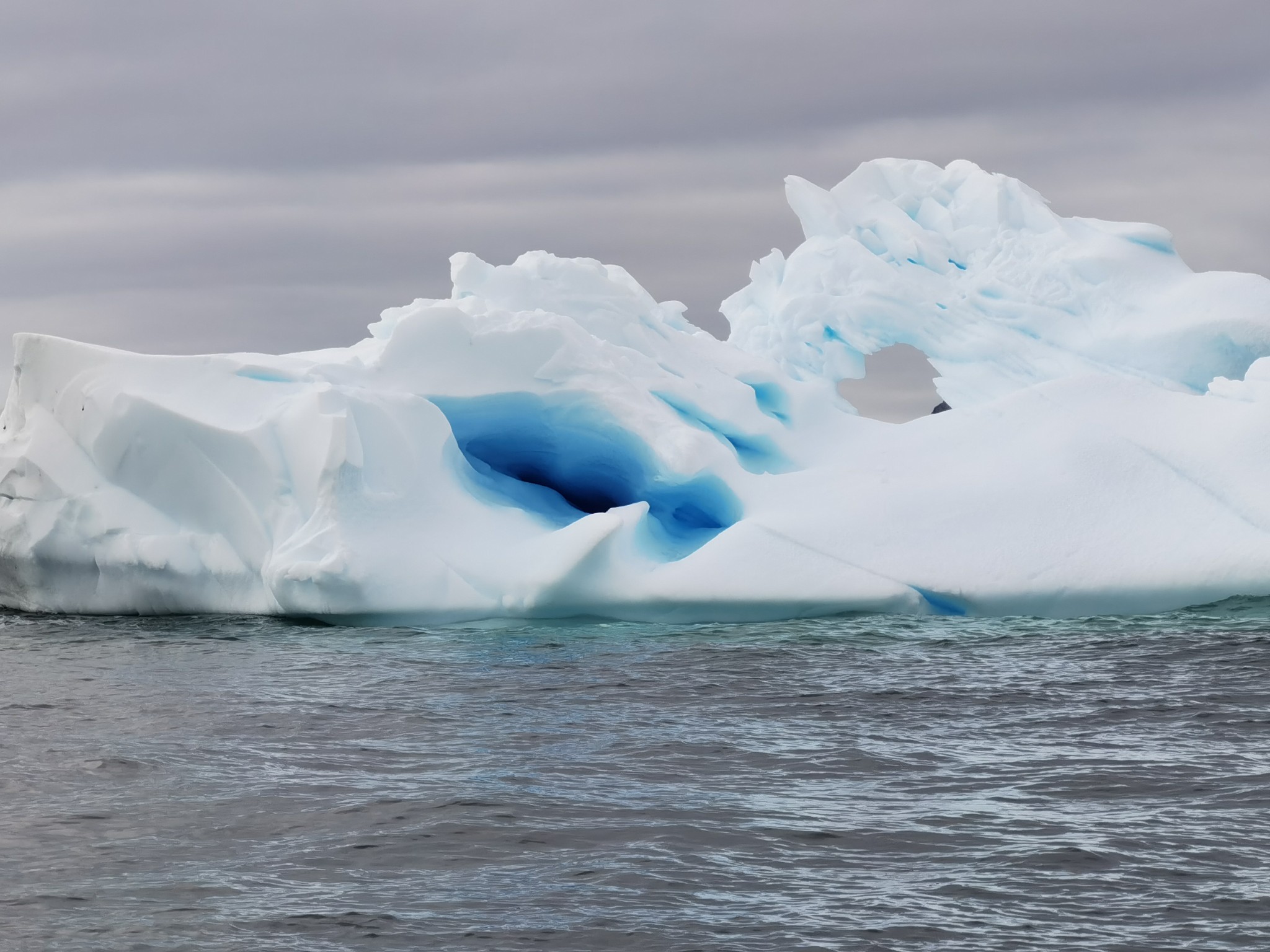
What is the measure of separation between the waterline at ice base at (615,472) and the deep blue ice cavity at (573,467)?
0.04 m

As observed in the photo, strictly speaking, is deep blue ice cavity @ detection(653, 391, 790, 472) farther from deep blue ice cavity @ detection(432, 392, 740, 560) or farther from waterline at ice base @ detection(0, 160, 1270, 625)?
deep blue ice cavity @ detection(432, 392, 740, 560)

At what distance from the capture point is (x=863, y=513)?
38.7ft

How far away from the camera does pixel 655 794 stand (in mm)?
6527

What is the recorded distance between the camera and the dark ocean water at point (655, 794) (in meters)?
4.91

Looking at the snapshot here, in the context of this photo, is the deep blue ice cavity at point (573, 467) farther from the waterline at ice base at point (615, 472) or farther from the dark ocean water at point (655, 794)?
the dark ocean water at point (655, 794)

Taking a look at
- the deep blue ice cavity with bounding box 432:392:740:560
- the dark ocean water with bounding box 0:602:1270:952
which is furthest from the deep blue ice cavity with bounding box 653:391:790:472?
the dark ocean water with bounding box 0:602:1270:952

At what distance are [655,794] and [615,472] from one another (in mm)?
7463

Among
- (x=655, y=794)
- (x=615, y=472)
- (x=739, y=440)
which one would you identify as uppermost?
(x=739, y=440)

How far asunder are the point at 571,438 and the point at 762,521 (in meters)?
2.61

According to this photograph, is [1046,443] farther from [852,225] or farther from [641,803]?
[641,803]

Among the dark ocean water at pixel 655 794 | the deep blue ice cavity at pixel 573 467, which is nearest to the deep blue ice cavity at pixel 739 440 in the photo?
the deep blue ice cavity at pixel 573 467

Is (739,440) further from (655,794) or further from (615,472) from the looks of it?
(655,794)

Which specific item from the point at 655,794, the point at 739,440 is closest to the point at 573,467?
the point at 739,440

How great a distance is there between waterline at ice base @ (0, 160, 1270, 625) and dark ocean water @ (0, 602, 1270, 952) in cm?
76
